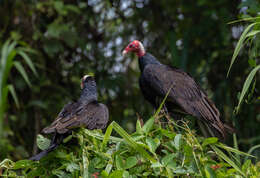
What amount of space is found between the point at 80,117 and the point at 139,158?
25.4 inches

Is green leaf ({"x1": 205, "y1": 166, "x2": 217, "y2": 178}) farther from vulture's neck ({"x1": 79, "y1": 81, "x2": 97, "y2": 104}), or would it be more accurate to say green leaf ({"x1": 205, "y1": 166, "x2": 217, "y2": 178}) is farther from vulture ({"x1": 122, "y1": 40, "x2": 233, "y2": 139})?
vulture's neck ({"x1": 79, "y1": 81, "x2": 97, "y2": 104})

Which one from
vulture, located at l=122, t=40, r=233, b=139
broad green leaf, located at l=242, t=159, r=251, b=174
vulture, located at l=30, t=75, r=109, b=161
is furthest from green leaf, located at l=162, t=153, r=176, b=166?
vulture, located at l=122, t=40, r=233, b=139

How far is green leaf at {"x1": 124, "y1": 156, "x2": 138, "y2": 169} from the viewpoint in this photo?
55.5 inches

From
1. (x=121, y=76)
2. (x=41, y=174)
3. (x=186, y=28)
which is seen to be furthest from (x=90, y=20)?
(x=41, y=174)

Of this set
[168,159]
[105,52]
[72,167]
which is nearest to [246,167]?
[168,159]

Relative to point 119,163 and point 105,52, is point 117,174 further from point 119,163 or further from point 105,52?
point 105,52

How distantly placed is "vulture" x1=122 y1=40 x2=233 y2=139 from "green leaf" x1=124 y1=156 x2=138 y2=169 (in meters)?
1.20

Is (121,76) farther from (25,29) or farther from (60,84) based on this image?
(25,29)

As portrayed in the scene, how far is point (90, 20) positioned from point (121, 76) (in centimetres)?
75

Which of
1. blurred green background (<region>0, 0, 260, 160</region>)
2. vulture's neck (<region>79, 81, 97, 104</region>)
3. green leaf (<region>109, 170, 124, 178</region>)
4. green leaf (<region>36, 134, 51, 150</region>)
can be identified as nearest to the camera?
green leaf (<region>109, 170, 124, 178</region>)

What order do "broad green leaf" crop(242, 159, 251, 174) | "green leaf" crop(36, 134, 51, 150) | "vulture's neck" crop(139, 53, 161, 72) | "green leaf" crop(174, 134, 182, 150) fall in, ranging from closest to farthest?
"green leaf" crop(174, 134, 182, 150) < "broad green leaf" crop(242, 159, 251, 174) < "green leaf" crop(36, 134, 51, 150) < "vulture's neck" crop(139, 53, 161, 72)

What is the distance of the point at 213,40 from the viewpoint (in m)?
4.70

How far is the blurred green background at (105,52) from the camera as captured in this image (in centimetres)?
398

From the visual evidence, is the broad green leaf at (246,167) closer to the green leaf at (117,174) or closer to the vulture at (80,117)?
the green leaf at (117,174)
